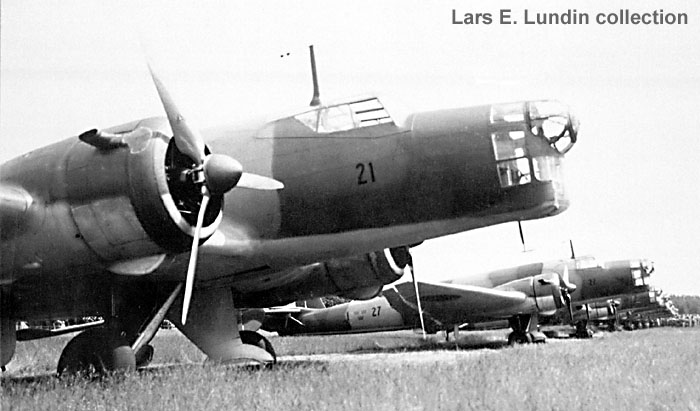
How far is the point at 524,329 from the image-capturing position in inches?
712

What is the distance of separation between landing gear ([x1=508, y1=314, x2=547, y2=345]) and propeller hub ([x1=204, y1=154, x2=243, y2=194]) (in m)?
13.2

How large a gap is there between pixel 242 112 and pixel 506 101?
2.73 metres

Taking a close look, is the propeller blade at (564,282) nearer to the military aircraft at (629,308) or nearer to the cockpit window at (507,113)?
the military aircraft at (629,308)

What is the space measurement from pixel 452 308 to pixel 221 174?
11.3 metres

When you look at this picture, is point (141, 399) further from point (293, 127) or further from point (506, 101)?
point (506, 101)

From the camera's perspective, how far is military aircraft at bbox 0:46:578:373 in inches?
240

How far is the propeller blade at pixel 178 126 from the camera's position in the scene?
6.20 m

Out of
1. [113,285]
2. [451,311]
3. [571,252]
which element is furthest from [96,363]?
[571,252]

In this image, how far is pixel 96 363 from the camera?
22.1 feet

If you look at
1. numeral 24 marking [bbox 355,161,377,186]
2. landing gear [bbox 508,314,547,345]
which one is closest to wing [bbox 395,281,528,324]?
landing gear [bbox 508,314,547,345]

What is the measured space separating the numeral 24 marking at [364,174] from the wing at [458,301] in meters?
9.21

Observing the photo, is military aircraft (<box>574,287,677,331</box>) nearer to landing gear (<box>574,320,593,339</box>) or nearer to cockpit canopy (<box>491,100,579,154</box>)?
landing gear (<box>574,320,593,339</box>)

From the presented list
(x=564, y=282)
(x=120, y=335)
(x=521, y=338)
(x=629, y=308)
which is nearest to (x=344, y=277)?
(x=120, y=335)

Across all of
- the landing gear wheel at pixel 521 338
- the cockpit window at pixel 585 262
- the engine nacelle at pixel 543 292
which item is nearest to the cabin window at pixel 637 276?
the cockpit window at pixel 585 262
